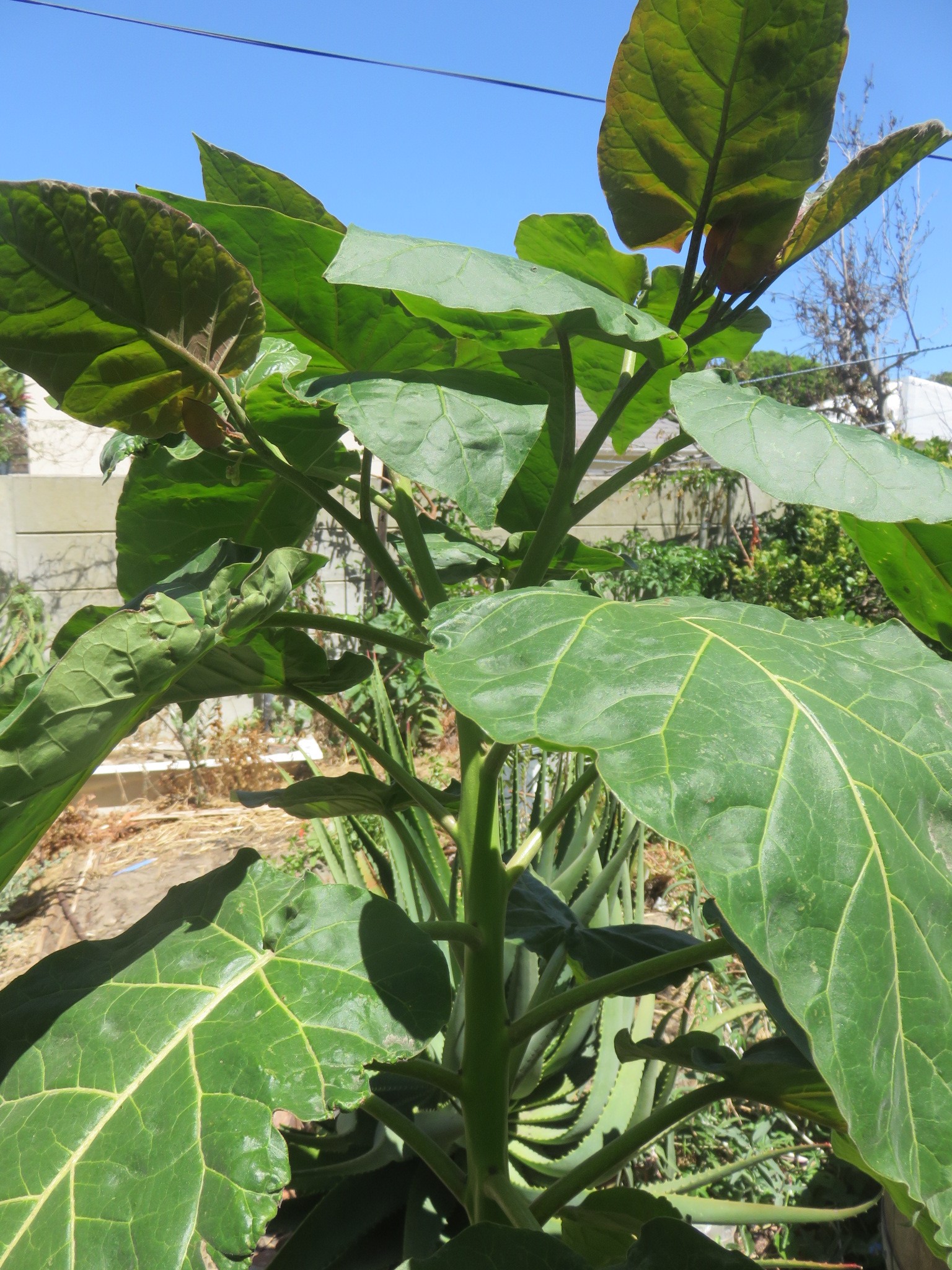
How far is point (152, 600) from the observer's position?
54 centimetres

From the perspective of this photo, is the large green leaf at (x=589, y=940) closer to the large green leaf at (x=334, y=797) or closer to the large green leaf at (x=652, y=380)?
the large green leaf at (x=334, y=797)

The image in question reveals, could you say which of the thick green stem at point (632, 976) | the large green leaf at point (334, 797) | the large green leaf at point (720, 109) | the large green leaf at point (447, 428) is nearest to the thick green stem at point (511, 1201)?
the thick green stem at point (632, 976)

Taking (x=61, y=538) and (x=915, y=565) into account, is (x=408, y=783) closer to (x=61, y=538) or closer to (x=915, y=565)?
(x=915, y=565)

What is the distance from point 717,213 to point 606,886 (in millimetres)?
1427

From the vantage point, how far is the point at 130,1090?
21.8 inches

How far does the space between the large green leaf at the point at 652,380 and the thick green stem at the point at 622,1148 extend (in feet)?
2.02

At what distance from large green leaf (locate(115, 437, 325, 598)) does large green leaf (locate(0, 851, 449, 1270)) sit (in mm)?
385

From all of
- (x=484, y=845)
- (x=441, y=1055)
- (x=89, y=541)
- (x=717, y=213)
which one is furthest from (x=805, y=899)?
(x=89, y=541)

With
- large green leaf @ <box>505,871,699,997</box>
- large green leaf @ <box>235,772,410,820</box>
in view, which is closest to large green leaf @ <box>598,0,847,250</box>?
large green leaf @ <box>235,772,410,820</box>

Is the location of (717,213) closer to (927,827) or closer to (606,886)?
(927,827)

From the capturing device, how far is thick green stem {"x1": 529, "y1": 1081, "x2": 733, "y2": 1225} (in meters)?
0.77

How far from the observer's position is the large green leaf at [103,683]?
478 mm

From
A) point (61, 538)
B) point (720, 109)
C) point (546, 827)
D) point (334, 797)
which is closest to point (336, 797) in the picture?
point (334, 797)

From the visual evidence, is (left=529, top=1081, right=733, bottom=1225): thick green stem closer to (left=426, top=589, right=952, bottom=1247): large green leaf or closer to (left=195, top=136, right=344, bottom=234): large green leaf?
(left=426, top=589, right=952, bottom=1247): large green leaf
